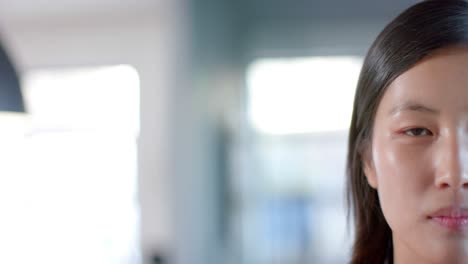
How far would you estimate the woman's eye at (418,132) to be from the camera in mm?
792

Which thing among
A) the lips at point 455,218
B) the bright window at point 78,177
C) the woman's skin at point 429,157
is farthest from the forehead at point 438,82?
the bright window at point 78,177

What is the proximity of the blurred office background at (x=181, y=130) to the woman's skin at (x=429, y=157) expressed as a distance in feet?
9.54

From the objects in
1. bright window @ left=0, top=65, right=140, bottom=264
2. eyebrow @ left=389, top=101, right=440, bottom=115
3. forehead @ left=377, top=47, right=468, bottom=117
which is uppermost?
forehead @ left=377, top=47, right=468, bottom=117

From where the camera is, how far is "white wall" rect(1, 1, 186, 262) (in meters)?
3.85

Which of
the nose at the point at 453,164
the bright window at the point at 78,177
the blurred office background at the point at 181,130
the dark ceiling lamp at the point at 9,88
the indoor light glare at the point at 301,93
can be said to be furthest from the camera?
the indoor light glare at the point at 301,93

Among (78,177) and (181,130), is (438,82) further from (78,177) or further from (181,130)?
(78,177)

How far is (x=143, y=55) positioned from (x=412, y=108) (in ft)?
11.0

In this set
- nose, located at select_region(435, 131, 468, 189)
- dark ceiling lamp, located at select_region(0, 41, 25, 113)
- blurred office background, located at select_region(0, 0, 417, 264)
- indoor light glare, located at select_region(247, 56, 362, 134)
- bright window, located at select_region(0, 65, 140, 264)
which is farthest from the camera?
indoor light glare, located at select_region(247, 56, 362, 134)

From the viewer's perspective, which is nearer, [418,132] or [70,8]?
[418,132]

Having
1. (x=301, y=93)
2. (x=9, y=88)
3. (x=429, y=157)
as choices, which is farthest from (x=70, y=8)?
(x=429, y=157)

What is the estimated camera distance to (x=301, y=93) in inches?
167

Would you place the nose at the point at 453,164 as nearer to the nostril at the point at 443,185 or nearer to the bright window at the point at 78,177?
the nostril at the point at 443,185

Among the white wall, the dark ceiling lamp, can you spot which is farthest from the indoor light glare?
the dark ceiling lamp

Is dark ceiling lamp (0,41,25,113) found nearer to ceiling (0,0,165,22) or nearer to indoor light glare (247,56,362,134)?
ceiling (0,0,165,22)
